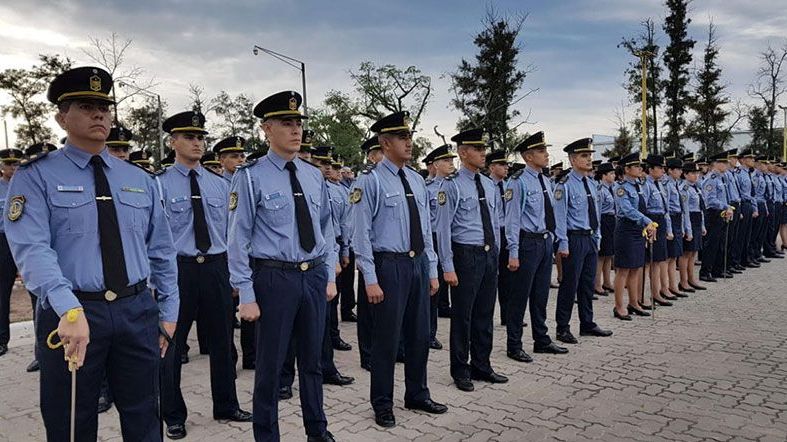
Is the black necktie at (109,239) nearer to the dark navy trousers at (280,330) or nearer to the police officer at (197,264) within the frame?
the dark navy trousers at (280,330)

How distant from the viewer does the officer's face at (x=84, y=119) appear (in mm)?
2941

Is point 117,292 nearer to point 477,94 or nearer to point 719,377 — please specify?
point 719,377

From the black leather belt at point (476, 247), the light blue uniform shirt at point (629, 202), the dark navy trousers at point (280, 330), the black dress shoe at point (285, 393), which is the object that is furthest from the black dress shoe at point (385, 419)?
the light blue uniform shirt at point (629, 202)

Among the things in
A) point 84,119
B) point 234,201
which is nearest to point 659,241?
point 234,201

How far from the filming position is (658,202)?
30.3 ft

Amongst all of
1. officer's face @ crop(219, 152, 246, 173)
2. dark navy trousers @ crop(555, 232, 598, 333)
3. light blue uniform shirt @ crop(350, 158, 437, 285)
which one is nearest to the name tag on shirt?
light blue uniform shirt @ crop(350, 158, 437, 285)

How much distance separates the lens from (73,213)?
2.81m

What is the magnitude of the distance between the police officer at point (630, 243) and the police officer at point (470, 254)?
138 inches

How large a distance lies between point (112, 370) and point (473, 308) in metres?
3.52

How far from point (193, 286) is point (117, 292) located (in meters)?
1.83

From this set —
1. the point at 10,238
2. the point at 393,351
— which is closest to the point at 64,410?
the point at 10,238

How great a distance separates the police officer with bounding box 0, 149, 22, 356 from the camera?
6.98m

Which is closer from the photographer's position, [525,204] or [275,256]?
[275,256]

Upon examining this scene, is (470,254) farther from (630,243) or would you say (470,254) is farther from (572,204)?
(630,243)
